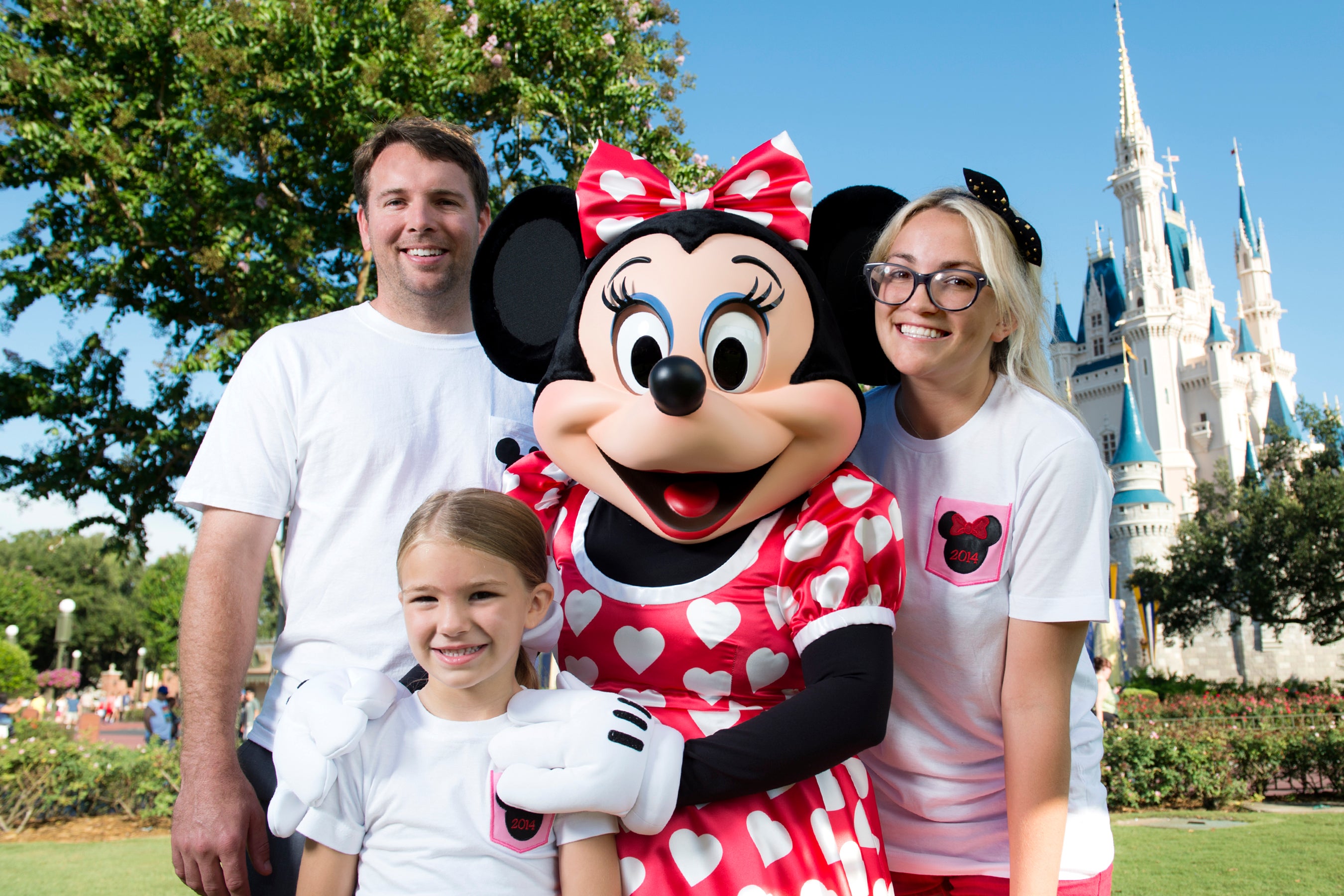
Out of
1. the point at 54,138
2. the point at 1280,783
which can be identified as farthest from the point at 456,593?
the point at 1280,783

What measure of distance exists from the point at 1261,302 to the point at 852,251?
75.4 metres

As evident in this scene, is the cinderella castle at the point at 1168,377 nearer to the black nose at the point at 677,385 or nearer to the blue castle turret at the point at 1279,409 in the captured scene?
the blue castle turret at the point at 1279,409

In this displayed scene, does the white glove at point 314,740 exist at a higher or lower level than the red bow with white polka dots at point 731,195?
lower

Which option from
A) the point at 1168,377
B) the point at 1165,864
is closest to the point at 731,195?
the point at 1165,864

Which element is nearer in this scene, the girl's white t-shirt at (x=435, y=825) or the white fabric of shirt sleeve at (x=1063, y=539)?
the girl's white t-shirt at (x=435, y=825)

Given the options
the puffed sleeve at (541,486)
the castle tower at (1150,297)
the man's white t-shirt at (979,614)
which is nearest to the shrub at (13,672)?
the puffed sleeve at (541,486)

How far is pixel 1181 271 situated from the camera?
63469mm

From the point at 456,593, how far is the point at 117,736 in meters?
29.9

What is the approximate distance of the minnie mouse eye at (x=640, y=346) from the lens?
2172 millimetres

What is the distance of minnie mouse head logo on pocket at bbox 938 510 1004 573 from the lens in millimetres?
2223

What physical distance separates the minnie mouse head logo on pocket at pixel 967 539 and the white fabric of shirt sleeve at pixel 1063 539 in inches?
2.2

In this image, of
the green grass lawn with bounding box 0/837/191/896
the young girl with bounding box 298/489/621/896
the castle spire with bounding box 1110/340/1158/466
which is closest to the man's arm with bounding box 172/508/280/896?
the young girl with bounding box 298/489/621/896

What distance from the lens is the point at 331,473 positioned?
8.59 feet

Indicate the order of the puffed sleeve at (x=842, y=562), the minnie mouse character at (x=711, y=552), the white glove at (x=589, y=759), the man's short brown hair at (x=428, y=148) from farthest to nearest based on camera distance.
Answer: the man's short brown hair at (x=428, y=148) < the puffed sleeve at (x=842, y=562) < the minnie mouse character at (x=711, y=552) < the white glove at (x=589, y=759)
